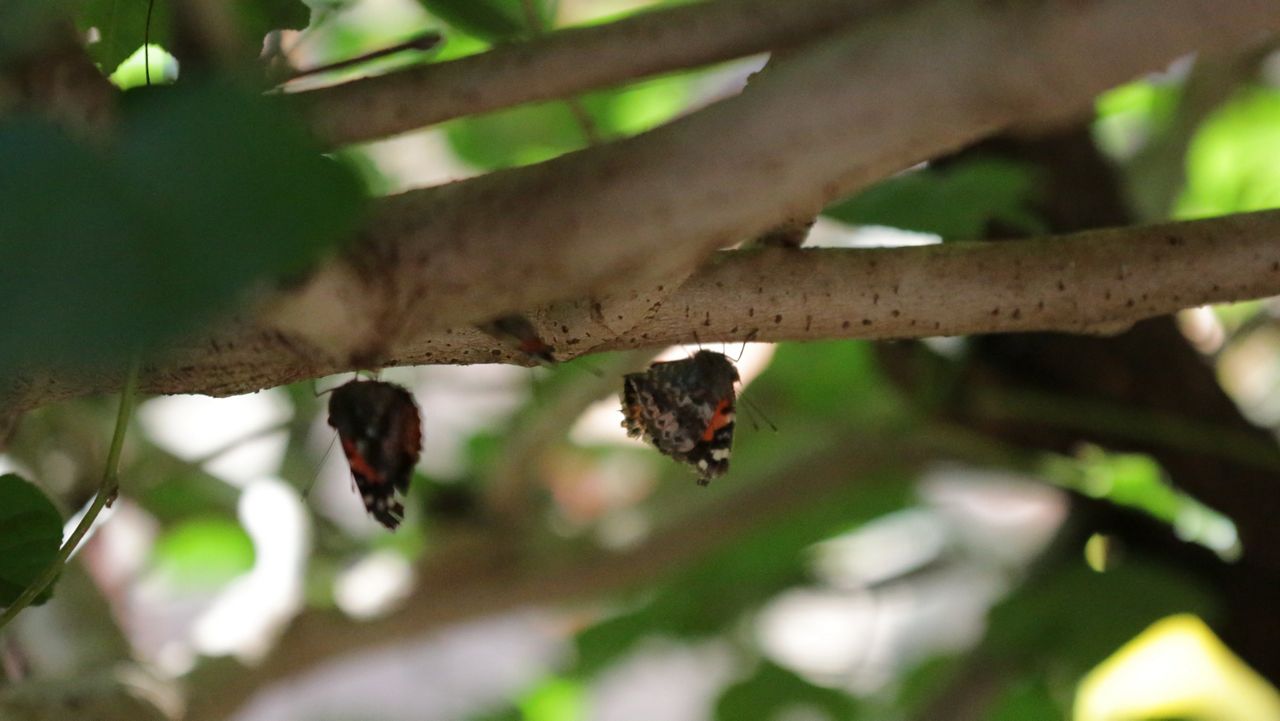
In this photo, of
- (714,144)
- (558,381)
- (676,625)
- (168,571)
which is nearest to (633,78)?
(714,144)

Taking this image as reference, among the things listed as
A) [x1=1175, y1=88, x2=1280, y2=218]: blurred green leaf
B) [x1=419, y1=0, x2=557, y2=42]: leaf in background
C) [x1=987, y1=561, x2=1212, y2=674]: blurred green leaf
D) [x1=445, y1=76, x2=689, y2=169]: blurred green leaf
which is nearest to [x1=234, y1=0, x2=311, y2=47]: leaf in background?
[x1=419, y1=0, x2=557, y2=42]: leaf in background

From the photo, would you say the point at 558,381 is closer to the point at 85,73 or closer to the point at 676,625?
the point at 676,625

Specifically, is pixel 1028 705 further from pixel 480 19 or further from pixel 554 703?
pixel 480 19

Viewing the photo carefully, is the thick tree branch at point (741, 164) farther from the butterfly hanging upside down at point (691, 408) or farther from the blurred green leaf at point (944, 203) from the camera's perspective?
the blurred green leaf at point (944, 203)

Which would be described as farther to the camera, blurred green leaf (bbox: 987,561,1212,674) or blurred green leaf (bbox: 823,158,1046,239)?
blurred green leaf (bbox: 987,561,1212,674)

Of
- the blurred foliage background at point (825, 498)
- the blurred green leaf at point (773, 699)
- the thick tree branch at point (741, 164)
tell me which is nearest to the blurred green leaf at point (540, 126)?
the blurred foliage background at point (825, 498)

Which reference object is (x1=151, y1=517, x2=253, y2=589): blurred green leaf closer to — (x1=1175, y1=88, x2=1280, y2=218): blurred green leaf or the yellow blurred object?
the yellow blurred object

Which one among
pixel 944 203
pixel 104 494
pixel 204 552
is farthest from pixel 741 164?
pixel 204 552
